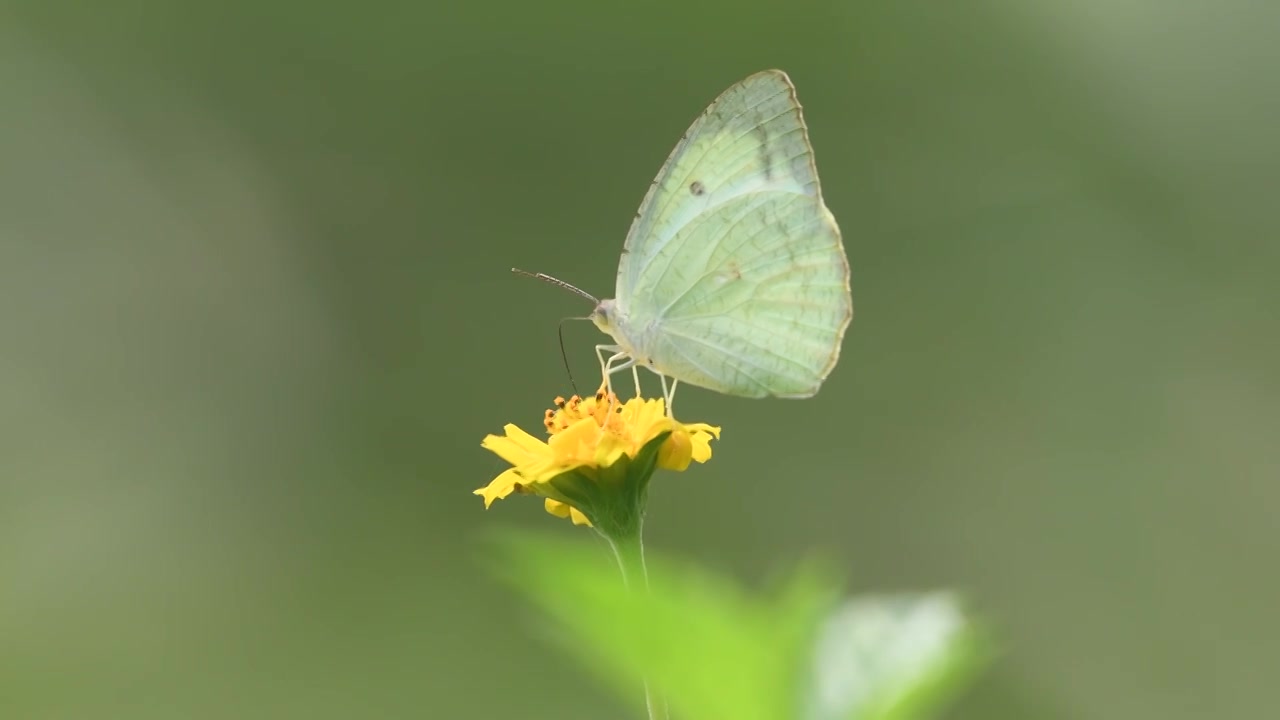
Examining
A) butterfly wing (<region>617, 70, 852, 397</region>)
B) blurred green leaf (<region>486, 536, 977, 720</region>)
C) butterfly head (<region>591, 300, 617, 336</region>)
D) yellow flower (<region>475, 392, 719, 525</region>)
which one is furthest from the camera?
butterfly head (<region>591, 300, 617, 336</region>)

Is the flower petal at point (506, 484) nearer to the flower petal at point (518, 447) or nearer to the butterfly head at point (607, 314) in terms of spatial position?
the flower petal at point (518, 447)

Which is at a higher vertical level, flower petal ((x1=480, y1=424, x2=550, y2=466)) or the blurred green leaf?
flower petal ((x1=480, y1=424, x2=550, y2=466))

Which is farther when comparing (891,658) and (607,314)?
(607,314)

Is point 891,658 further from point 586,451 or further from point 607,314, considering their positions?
point 607,314

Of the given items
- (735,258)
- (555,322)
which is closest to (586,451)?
(735,258)

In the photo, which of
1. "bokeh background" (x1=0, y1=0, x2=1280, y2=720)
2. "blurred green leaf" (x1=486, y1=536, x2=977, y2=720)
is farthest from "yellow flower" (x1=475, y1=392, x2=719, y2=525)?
"bokeh background" (x1=0, y1=0, x2=1280, y2=720)

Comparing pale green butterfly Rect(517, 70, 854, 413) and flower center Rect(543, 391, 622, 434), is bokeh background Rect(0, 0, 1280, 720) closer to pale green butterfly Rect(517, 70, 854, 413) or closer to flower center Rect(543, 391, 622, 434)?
pale green butterfly Rect(517, 70, 854, 413)
